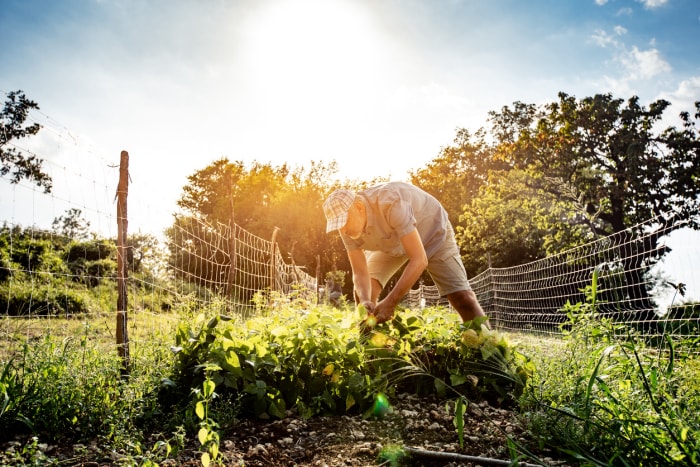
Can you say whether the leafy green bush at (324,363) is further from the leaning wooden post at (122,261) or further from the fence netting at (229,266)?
the fence netting at (229,266)

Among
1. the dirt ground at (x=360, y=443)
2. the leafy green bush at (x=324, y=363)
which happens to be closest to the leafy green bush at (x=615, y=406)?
the dirt ground at (x=360, y=443)

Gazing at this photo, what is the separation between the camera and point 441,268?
13.4ft

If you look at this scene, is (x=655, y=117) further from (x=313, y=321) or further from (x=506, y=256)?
(x=313, y=321)

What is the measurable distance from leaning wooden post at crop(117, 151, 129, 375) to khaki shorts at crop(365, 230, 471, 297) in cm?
196

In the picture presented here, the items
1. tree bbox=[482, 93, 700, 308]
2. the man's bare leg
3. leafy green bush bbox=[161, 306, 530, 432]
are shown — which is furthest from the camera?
tree bbox=[482, 93, 700, 308]

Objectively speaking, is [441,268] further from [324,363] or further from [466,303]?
[324,363]

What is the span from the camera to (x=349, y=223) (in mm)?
3691

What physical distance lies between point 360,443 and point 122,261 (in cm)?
213

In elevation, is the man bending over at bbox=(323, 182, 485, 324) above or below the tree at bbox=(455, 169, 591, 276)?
below

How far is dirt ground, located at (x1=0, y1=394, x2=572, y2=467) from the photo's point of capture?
192cm

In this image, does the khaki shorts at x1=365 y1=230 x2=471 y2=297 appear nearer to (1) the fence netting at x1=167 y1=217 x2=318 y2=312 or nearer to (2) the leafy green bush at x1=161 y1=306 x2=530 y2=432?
(2) the leafy green bush at x1=161 y1=306 x2=530 y2=432

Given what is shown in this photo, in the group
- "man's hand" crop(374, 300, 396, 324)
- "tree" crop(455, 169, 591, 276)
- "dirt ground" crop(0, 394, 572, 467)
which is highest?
"tree" crop(455, 169, 591, 276)

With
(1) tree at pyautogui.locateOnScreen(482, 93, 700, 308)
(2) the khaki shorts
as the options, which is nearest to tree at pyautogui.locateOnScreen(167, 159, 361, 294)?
(1) tree at pyautogui.locateOnScreen(482, 93, 700, 308)

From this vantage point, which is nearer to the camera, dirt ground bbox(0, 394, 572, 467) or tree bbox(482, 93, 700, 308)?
dirt ground bbox(0, 394, 572, 467)
